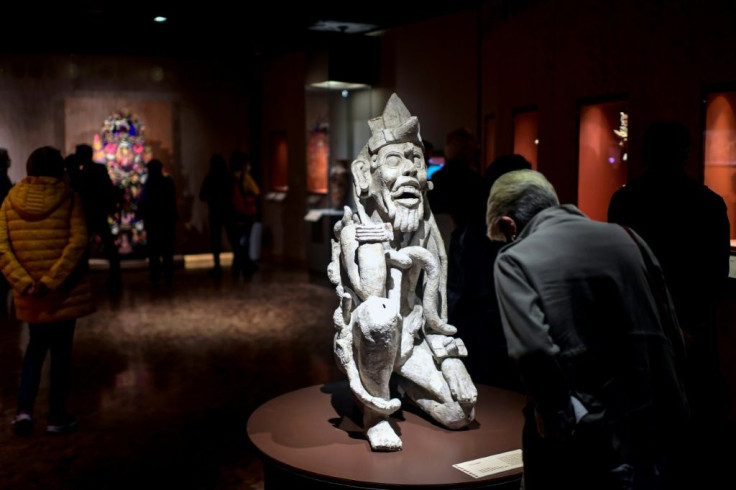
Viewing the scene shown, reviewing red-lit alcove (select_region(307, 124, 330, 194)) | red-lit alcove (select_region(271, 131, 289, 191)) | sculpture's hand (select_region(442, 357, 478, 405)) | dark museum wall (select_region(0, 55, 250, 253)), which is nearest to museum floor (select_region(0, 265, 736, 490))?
sculpture's hand (select_region(442, 357, 478, 405))

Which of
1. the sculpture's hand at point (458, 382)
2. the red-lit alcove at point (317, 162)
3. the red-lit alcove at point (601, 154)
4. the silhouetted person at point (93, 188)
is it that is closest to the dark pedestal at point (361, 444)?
the sculpture's hand at point (458, 382)

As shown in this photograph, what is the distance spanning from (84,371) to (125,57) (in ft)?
24.1

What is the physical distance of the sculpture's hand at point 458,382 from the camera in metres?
3.38

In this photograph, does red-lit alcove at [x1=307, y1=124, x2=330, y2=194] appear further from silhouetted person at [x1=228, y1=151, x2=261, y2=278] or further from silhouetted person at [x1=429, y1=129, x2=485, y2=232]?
silhouetted person at [x1=429, y1=129, x2=485, y2=232]

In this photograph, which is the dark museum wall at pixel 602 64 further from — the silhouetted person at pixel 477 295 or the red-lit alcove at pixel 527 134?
the silhouetted person at pixel 477 295

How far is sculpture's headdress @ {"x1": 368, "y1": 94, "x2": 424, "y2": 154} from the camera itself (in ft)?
12.0

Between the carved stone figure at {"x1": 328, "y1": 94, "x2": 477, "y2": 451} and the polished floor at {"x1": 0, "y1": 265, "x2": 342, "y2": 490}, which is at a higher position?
the carved stone figure at {"x1": 328, "y1": 94, "x2": 477, "y2": 451}

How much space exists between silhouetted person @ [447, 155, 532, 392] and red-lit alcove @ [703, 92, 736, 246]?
135cm

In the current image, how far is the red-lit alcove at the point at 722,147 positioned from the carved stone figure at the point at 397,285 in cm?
201

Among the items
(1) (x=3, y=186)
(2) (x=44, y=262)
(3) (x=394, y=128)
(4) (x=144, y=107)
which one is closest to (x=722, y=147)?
(3) (x=394, y=128)

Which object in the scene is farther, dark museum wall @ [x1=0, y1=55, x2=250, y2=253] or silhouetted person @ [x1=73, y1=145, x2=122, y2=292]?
dark museum wall @ [x1=0, y1=55, x2=250, y2=253]

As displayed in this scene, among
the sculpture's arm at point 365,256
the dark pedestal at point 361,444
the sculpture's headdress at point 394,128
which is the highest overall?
the sculpture's headdress at point 394,128

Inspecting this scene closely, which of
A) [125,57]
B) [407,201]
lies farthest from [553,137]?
[125,57]

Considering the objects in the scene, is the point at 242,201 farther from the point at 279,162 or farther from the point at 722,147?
the point at 722,147
